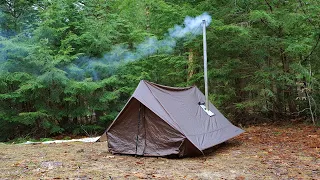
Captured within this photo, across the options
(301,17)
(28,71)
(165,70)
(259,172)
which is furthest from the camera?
(165,70)

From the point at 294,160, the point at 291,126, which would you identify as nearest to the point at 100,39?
the point at 291,126

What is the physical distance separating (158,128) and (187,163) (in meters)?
0.85

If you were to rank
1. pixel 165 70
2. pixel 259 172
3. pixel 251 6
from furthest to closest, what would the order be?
pixel 165 70 < pixel 251 6 < pixel 259 172

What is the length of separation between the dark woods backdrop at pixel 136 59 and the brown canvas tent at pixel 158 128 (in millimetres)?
2603

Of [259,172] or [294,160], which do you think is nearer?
[259,172]

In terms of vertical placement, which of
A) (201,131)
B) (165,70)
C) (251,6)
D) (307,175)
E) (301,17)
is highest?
(251,6)

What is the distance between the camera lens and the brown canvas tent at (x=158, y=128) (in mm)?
4980

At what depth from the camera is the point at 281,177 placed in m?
3.67

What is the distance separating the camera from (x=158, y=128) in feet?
16.8

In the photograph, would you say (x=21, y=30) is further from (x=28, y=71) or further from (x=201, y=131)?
(x=201, y=131)

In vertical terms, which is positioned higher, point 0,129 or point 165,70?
point 165,70

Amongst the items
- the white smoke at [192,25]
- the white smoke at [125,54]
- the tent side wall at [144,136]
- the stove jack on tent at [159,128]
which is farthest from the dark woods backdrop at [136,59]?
the tent side wall at [144,136]

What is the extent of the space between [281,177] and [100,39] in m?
7.84

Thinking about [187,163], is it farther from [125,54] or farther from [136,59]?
[125,54]
